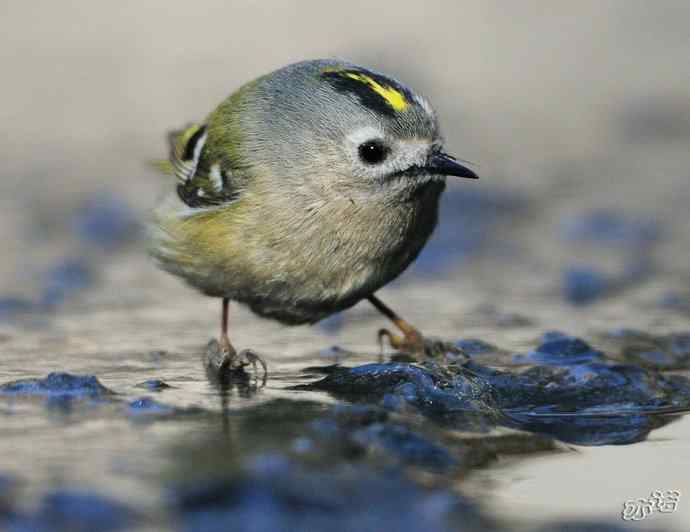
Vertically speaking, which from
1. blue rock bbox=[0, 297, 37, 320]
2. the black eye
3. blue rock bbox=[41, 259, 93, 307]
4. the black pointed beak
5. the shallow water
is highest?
the black eye

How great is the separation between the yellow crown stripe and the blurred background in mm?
1005

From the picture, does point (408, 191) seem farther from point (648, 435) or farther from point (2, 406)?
point (2, 406)

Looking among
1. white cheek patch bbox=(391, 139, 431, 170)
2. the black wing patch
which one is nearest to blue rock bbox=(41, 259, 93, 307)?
the black wing patch

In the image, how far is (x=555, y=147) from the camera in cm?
854

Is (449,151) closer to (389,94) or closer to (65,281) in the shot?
(65,281)

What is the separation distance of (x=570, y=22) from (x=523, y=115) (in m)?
1.14

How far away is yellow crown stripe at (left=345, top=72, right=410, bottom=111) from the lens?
435 cm

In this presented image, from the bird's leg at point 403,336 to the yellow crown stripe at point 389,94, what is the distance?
996 millimetres

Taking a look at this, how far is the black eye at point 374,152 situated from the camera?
171 inches

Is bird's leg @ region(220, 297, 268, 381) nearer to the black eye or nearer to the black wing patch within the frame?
the black wing patch

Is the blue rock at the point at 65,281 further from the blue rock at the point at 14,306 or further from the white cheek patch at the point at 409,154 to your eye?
the white cheek patch at the point at 409,154

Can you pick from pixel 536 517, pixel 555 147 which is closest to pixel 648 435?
pixel 536 517

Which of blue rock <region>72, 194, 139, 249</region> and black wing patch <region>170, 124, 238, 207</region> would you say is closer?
black wing patch <region>170, 124, 238, 207</region>

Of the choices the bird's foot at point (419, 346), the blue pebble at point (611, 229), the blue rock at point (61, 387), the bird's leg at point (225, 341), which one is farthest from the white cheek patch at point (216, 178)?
the blue pebble at point (611, 229)
